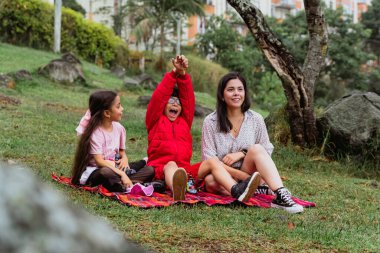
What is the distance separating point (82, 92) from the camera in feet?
44.8

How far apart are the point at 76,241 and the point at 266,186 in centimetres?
436

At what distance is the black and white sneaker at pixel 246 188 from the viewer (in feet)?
13.9

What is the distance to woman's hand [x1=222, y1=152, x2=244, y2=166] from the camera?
473 centimetres

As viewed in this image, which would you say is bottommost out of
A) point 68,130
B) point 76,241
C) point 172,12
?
point 68,130

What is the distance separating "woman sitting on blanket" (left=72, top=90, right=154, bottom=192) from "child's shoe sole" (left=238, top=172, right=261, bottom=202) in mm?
871

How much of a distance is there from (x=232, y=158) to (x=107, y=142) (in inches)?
39.7

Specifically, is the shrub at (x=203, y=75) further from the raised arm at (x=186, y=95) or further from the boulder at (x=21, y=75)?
the raised arm at (x=186, y=95)

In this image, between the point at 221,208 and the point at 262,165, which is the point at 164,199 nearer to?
the point at 221,208

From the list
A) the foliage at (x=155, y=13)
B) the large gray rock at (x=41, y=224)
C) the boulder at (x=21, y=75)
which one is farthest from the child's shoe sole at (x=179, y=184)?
the foliage at (x=155, y=13)

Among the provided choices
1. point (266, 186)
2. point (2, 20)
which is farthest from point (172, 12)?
point (266, 186)

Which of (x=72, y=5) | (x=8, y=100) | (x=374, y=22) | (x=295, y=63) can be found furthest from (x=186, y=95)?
(x=374, y=22)

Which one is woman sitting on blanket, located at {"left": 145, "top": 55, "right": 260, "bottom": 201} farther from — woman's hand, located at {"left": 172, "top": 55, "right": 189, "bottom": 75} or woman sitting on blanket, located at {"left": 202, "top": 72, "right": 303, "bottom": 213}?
woman sitting on blanket, located at {"left": 202, "top": 72, "right": 303, "bottom": 213}

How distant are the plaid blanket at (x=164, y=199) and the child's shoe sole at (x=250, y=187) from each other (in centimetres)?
4

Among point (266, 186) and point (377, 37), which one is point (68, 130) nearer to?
point (266, 186)
